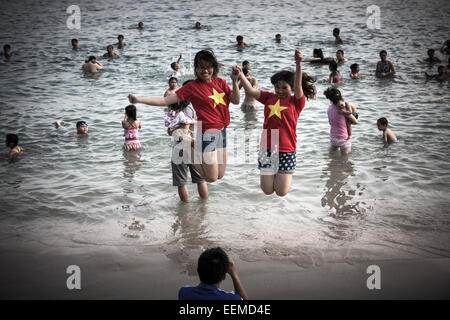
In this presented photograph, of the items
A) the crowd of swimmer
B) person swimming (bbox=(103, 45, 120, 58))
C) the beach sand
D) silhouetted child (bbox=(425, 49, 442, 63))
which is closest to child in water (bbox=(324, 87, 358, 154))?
the crowd of swimmer

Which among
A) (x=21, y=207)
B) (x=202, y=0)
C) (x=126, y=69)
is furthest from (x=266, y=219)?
(x=202, y=0)

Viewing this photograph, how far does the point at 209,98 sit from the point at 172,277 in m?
2.40

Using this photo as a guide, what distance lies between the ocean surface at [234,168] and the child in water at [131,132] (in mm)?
256

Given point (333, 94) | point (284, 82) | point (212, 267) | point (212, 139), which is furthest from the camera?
point (333, 94)

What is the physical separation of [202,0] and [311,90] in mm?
31241

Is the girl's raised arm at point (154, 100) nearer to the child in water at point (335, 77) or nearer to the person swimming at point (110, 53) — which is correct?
the child in water at point (335, 77)

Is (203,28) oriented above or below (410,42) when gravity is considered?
above

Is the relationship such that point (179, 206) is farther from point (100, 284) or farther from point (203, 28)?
point (203, 28)

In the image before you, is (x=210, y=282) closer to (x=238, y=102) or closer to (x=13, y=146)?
(x=238, y=102)

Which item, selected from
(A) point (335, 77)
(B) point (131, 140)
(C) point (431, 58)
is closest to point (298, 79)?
(B) point (131, 140)

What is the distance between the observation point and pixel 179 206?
7.61m

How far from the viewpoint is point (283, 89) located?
211 inches

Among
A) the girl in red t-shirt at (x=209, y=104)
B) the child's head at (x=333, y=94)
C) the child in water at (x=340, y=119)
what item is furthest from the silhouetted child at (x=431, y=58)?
the girl in red t-shirt at (x=209, y=104)

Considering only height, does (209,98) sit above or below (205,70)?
below
